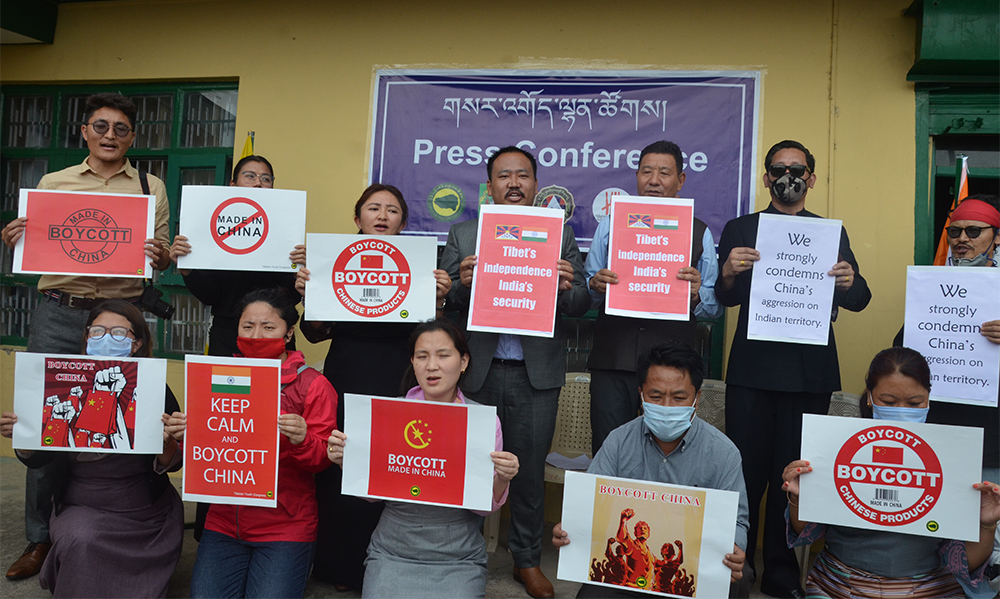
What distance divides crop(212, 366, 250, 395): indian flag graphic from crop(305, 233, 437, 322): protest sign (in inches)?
21.3

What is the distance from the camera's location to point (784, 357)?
3408 mm

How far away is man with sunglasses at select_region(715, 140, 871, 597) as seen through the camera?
3.40 metres

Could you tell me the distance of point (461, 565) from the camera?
2748 mm

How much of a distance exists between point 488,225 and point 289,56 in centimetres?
282

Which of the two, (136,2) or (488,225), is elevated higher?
(136,2)

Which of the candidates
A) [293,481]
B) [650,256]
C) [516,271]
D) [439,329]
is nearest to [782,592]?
[650,256]

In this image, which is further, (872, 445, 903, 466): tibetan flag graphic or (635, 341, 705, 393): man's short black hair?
(635, 341, 705, 393): man's short black hair

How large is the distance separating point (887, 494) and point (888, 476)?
65 mm

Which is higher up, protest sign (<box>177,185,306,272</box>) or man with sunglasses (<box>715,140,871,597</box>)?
protest sign (<box>177,185,306,272</box>)

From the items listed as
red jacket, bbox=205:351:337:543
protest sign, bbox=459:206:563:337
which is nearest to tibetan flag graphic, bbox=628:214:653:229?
protest sign, bbox=459:206:563:337

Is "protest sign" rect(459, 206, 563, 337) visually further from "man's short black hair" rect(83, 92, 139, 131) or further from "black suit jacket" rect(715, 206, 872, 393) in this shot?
"man's short black hair" rect(83, 92, 139, 131)

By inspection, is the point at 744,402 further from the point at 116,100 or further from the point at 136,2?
the point at 136,2

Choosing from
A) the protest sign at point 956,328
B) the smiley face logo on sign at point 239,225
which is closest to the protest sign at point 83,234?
the smiley face logo on sign at point 239,225

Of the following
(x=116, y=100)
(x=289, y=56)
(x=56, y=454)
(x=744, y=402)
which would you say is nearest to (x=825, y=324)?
(x=744, y=402)
